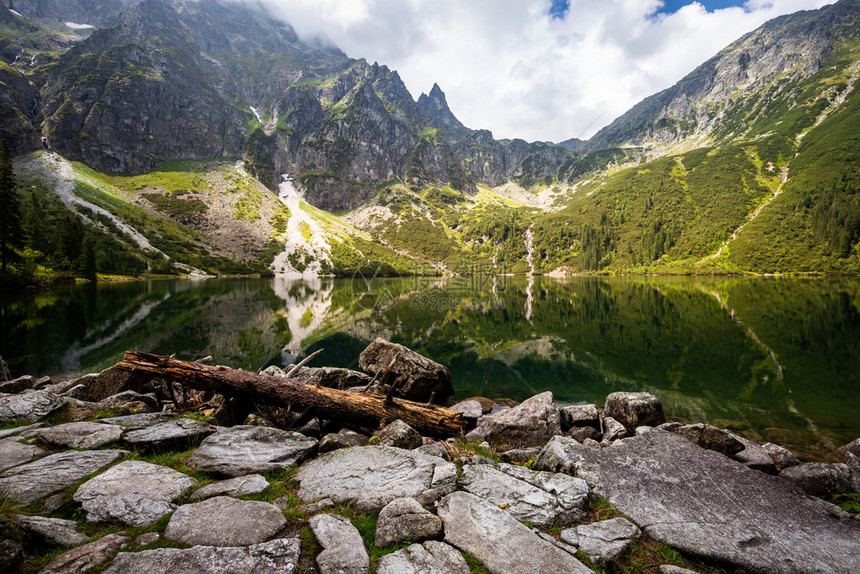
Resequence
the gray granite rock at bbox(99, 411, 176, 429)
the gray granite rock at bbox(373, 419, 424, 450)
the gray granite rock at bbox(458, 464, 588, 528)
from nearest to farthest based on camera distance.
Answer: the gray granite rock at bbox(458, 464, 588, 528), the gray granite rock at bbox(99, 411, 176, 429), the gray granite rock at bbox(373, 419, 424, 450)

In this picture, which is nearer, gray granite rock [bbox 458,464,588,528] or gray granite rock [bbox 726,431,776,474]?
gray granite rock [bbox 458,464,588,528]

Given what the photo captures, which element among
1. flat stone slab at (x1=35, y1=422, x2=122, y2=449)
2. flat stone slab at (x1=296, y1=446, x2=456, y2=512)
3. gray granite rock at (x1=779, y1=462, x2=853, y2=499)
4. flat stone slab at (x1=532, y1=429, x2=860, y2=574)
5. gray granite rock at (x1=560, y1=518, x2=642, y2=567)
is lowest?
gray granite rock at (x1=779, y1=462, x2=853, y2=499)

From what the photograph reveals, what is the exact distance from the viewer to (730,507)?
6.65m

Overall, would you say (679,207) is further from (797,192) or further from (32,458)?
(32,458)

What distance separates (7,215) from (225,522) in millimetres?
85221

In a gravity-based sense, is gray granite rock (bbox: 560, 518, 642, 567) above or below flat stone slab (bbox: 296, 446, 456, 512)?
below

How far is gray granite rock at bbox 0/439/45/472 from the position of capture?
231 inches

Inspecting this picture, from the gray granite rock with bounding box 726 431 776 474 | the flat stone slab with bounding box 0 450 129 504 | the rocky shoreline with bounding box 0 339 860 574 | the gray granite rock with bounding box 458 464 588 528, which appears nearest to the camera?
the rocky shoreline with bounding box 0 339 860 574

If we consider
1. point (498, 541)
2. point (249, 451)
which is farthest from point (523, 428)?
point (249, 451)

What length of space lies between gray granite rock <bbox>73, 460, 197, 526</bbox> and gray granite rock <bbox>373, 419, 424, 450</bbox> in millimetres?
4134

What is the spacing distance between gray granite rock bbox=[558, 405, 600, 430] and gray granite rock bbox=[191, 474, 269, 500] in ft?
32.4

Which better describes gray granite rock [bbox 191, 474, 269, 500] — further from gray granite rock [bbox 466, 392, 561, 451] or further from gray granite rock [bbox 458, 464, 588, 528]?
gray granite rock [bbox 466, 392, 561, 451]

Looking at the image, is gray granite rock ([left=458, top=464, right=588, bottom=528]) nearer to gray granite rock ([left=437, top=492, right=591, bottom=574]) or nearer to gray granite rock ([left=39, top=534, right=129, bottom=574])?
gray granite rock ([left=437, top=492, right=591, bottom=574])

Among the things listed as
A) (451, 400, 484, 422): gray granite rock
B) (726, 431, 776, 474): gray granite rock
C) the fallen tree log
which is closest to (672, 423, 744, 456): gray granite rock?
(726, 431, 776, 474): gray granite rock
